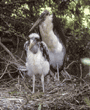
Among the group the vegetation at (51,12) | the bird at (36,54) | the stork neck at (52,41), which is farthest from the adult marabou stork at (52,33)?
the bird at (36,54)

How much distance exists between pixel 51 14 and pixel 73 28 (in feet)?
1.35

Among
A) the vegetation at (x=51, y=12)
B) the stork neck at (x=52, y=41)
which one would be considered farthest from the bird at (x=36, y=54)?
the stork neck at (x=52, y=41)

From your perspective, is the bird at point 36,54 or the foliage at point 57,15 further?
the foliage at point 57,15

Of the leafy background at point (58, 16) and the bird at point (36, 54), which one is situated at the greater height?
the leafy background at point (58, 16)

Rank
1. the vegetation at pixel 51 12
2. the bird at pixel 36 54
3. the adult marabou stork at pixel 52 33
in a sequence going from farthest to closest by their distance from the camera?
the adult marabou stork at pixel 52 33 < the vegetation at pixel 51 12 < the bird at pixel 36 54

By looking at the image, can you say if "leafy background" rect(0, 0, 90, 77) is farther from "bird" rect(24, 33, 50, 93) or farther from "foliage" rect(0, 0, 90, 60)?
"bird" rect(24, 33, 50, 93)

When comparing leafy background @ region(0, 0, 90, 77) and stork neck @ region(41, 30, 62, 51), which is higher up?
leafy background @ region(0, 0, 90, 77)

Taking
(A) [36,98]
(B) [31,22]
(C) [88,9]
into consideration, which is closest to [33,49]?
(A) [36,98]

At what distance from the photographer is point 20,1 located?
2.40 metres

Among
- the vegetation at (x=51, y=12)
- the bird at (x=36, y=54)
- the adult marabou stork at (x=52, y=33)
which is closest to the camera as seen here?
the bird at (x=36, y=54)

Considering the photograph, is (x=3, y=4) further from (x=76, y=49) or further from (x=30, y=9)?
(x=76, y=49)

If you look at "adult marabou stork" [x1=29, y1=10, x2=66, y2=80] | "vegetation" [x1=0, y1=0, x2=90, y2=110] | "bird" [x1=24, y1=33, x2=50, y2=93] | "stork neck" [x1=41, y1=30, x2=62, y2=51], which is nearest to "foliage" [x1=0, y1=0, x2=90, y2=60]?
"vegetation" [x1=0, y1=0, x2=90, y2=110]

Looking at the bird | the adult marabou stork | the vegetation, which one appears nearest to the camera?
the bird

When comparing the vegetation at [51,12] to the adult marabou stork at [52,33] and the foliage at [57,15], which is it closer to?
the foliage at [57,15]
